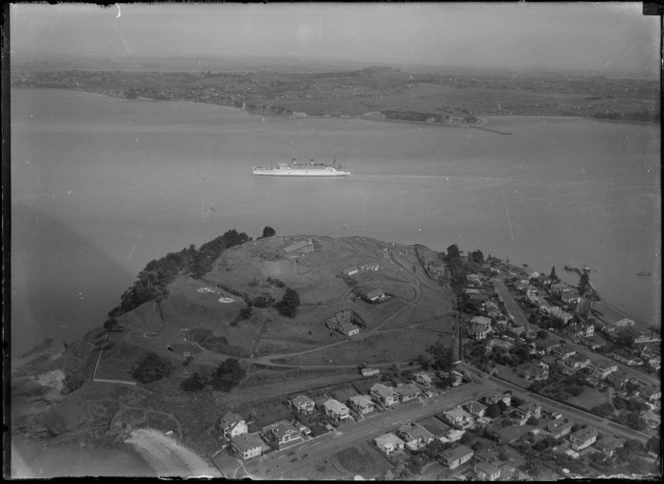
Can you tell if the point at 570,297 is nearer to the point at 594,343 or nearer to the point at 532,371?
the point at 594,343

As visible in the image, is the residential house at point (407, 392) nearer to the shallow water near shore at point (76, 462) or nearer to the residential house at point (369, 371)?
the residential house at point (369, 371)

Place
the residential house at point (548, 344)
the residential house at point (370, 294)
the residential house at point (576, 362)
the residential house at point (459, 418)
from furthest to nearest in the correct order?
the residential house at point (370, 294), the residential house at point (548, 344), the residential house at point (576, 362), the residential house at point (459, 418)

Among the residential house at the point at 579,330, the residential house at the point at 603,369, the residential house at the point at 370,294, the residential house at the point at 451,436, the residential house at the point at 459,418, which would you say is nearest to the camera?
the residential house at the point at 451,436

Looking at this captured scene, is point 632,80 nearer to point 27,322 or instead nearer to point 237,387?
point 237,387

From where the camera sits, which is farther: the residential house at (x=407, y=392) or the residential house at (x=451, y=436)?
the residential house at (x=407, y=392)

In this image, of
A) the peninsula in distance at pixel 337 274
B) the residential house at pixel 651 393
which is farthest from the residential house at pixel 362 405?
the residential house at pixel 651 393

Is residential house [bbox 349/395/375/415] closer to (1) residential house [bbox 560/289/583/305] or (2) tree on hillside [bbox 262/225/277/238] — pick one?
(2) tree on hillside [bbox 262/225/277/238]

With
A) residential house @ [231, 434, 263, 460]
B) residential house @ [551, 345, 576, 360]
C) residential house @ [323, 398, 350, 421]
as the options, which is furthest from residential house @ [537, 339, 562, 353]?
residential house @ [231, 434, 263, 460]
